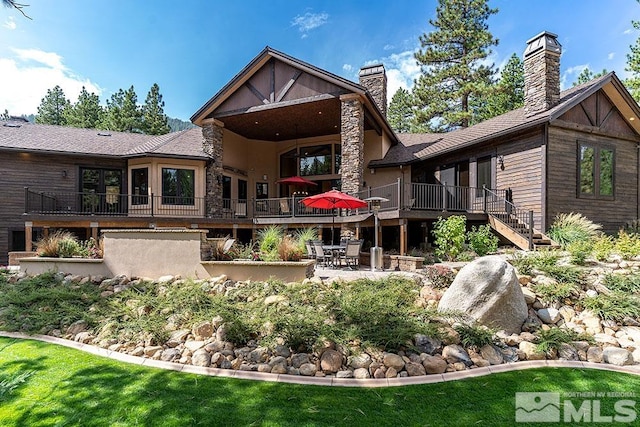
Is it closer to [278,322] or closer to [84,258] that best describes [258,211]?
[84,258]

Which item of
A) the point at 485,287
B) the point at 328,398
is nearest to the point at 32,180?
the point at 328,398

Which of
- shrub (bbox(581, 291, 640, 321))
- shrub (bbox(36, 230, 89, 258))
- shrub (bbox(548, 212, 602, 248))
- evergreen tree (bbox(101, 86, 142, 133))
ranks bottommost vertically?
shrub (bbox(581, 291, 640, 321))

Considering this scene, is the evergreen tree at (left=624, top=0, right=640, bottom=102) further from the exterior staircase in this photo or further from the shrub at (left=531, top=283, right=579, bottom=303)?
the shrub at (left=531, top=283, right=579, bottom=303)

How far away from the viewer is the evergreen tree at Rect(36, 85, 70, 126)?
36.1 metres

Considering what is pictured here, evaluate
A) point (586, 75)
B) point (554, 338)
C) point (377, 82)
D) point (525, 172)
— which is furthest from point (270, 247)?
point (586, 75)

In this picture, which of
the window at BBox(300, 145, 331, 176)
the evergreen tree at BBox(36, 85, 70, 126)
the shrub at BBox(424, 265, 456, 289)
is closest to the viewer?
the shrub at BBox(424, 265, 456, 289)

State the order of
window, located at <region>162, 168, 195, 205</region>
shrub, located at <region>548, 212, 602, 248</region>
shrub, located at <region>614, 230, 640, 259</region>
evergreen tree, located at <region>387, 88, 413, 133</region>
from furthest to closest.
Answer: evergreen tree, located at <region>387, 88, 413, 133</region>, window, located at <region>162, 168, 195, 205</region>, shrub, located at <region>548, 212, 602, 248</region>, shrub, located at <region>614, 230, 640, 259</region>

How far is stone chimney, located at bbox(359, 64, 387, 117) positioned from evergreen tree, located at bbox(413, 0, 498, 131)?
9.65 m

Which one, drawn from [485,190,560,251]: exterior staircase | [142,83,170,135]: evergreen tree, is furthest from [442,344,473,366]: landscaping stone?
[142,83,170,135]: evergreen tree

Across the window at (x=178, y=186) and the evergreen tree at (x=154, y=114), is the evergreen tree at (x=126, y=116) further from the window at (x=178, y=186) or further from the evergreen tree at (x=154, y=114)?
the window at (x=178, y=186)

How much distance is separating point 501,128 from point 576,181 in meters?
3.17

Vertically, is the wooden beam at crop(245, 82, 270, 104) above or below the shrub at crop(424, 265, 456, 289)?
above

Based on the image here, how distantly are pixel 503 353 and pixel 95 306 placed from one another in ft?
23.4

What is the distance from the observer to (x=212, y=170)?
1534 cm
